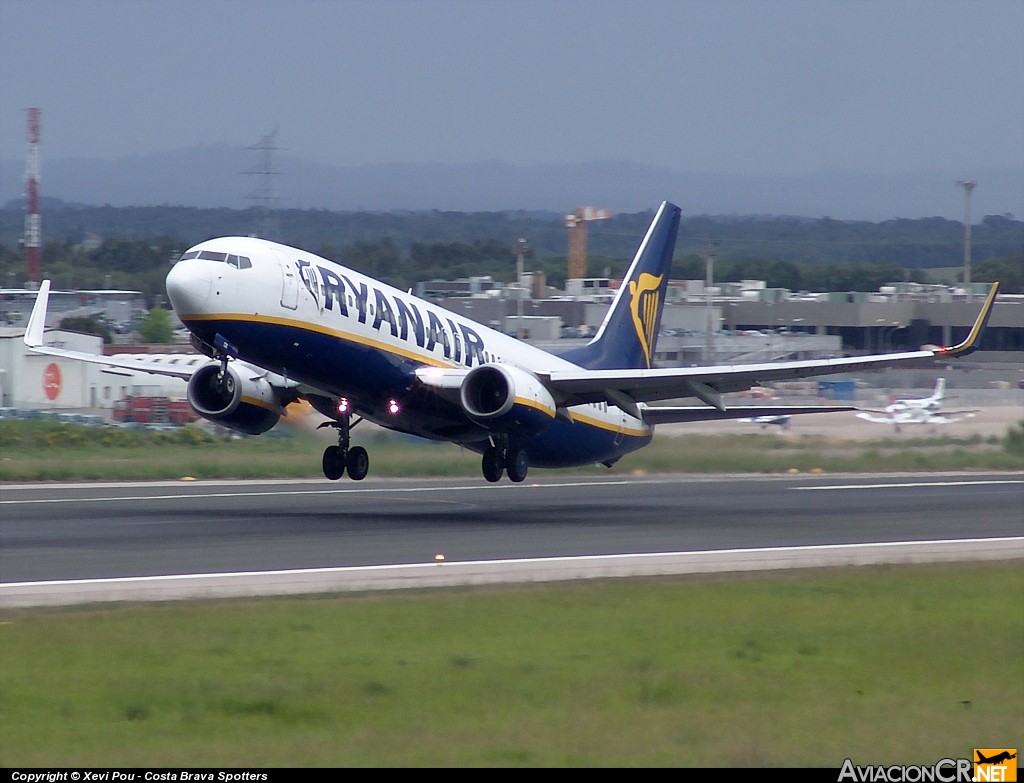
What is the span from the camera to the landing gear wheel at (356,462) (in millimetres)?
29891

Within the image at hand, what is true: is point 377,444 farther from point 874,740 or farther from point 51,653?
point 874,740

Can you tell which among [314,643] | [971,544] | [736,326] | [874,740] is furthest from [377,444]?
[736,326]

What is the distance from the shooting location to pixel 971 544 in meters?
24.4

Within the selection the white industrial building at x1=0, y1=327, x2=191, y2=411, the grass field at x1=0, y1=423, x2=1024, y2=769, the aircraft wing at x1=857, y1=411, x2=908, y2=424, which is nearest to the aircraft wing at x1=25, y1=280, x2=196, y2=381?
the grass field at x1=0, y1=423, x2=1024, y2=769

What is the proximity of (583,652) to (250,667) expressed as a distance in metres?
3.24

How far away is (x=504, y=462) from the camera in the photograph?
95.5 feet

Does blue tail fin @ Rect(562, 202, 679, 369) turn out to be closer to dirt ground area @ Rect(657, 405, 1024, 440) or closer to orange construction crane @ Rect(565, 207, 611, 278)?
dirt ground area @ Rect(657, 405, 1024, 440)

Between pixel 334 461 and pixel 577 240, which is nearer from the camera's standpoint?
pixel 334 461

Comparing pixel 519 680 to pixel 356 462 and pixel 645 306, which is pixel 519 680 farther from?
pixel 645 306

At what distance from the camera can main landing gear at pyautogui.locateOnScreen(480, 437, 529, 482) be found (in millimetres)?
29047

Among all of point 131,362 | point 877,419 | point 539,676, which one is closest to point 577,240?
point 877,419

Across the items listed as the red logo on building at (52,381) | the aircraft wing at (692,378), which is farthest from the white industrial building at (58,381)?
the aircraft wing at (692,378)

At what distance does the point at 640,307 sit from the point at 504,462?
27.6 feet

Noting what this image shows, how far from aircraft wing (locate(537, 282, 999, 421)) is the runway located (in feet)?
8.62
